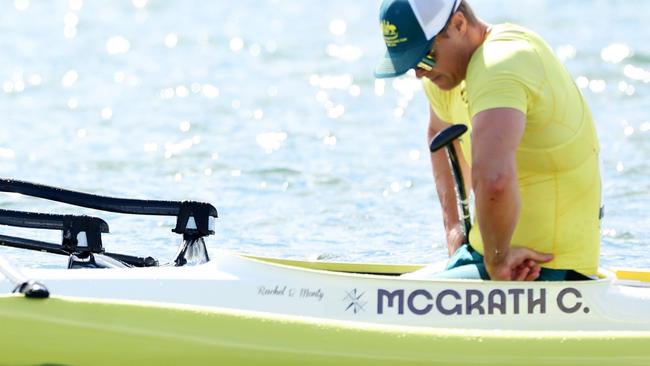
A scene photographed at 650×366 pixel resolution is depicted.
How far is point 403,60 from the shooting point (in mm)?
4770

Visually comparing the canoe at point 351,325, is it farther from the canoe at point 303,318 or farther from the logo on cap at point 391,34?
the logo on cap at point 391,34

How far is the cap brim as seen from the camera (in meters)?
4.73

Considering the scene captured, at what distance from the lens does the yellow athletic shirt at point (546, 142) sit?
4590mm

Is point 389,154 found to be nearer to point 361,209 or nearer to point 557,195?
point 361,209

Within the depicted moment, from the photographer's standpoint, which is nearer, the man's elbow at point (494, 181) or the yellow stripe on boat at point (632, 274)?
the man's elbow at point (494, 181)

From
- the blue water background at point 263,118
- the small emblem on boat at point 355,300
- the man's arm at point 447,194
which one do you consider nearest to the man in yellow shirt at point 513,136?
the small emblem on boat at point 355,300

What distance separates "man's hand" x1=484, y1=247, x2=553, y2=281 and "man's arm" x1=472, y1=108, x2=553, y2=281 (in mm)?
53

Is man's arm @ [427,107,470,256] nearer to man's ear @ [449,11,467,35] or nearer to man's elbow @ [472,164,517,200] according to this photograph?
man's ear @ [449,11,467,35]

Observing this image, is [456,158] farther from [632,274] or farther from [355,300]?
[632,274]

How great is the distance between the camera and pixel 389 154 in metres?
11.0

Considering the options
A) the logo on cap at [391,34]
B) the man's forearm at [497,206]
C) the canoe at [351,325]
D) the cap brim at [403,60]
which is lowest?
the canoe at [351,325]

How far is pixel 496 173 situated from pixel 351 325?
65 centimetres

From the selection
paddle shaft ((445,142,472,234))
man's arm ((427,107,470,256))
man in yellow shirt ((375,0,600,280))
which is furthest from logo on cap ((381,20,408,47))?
man's arm ((427,107,470,256))

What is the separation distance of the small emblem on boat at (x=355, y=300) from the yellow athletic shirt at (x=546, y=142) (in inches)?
17.0
